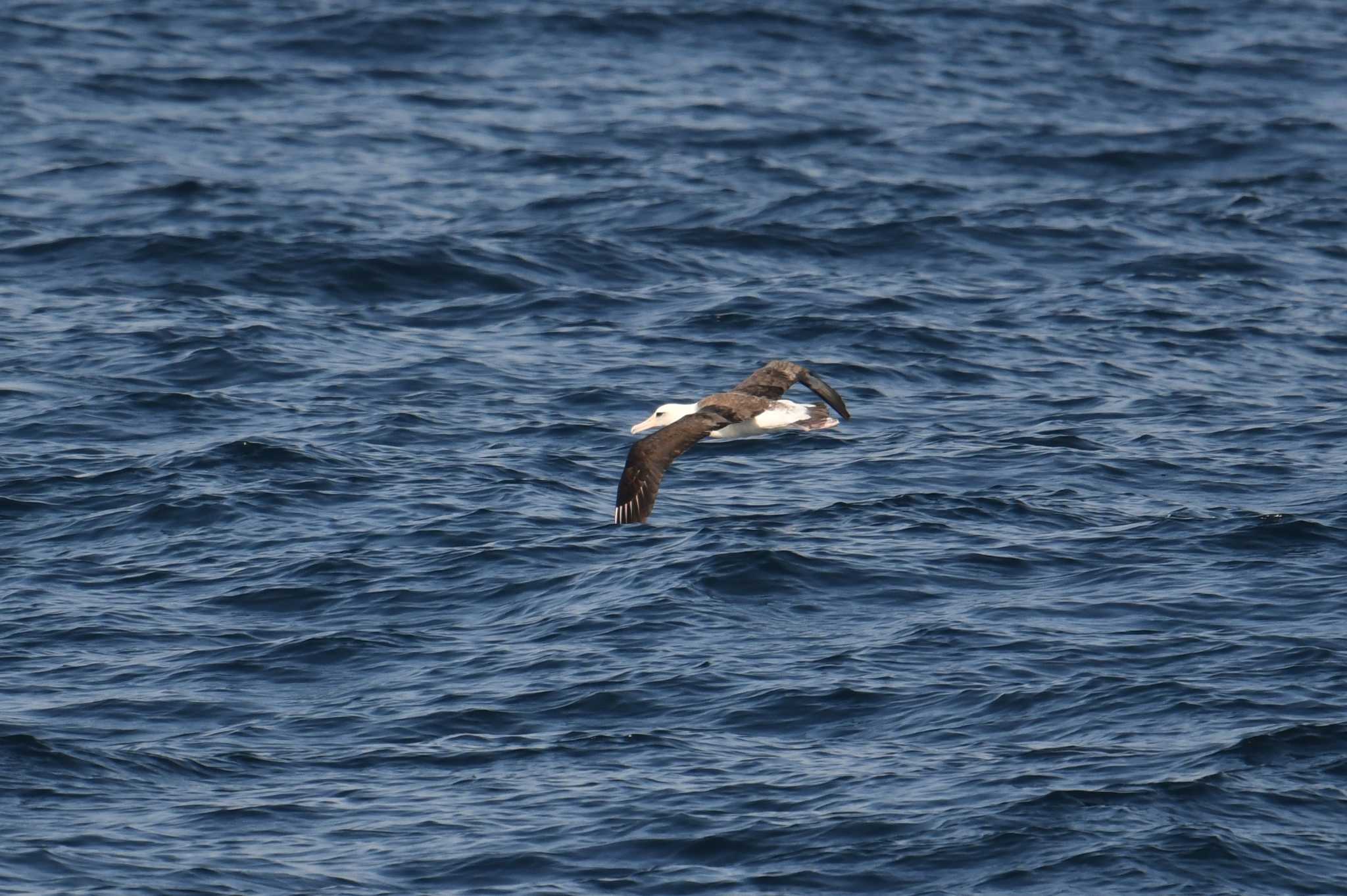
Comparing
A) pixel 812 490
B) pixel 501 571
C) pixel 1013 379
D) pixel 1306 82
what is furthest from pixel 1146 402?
pixel 1306 82

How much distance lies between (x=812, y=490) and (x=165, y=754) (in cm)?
743

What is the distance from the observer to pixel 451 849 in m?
13.0

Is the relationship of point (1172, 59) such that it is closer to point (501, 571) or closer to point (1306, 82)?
point (1306, 82)

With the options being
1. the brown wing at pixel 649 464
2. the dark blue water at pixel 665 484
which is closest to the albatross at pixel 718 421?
the brown wing at pixel 649 464

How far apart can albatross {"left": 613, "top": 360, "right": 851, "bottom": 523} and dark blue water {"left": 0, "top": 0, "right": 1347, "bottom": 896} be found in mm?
1012

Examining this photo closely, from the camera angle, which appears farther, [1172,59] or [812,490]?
[1172,59]

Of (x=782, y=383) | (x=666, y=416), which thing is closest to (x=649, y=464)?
(x=666, y=416)

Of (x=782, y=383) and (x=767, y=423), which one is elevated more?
(x=782, y=383)

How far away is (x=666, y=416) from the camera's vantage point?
58.7 feet

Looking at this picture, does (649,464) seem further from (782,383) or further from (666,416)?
(782,383)

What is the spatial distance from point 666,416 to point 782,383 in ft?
4.49

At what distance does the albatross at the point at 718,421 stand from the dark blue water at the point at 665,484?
1.01m

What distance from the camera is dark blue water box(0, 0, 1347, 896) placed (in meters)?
13.4

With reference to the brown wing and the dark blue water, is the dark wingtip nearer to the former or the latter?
the dark blue water
